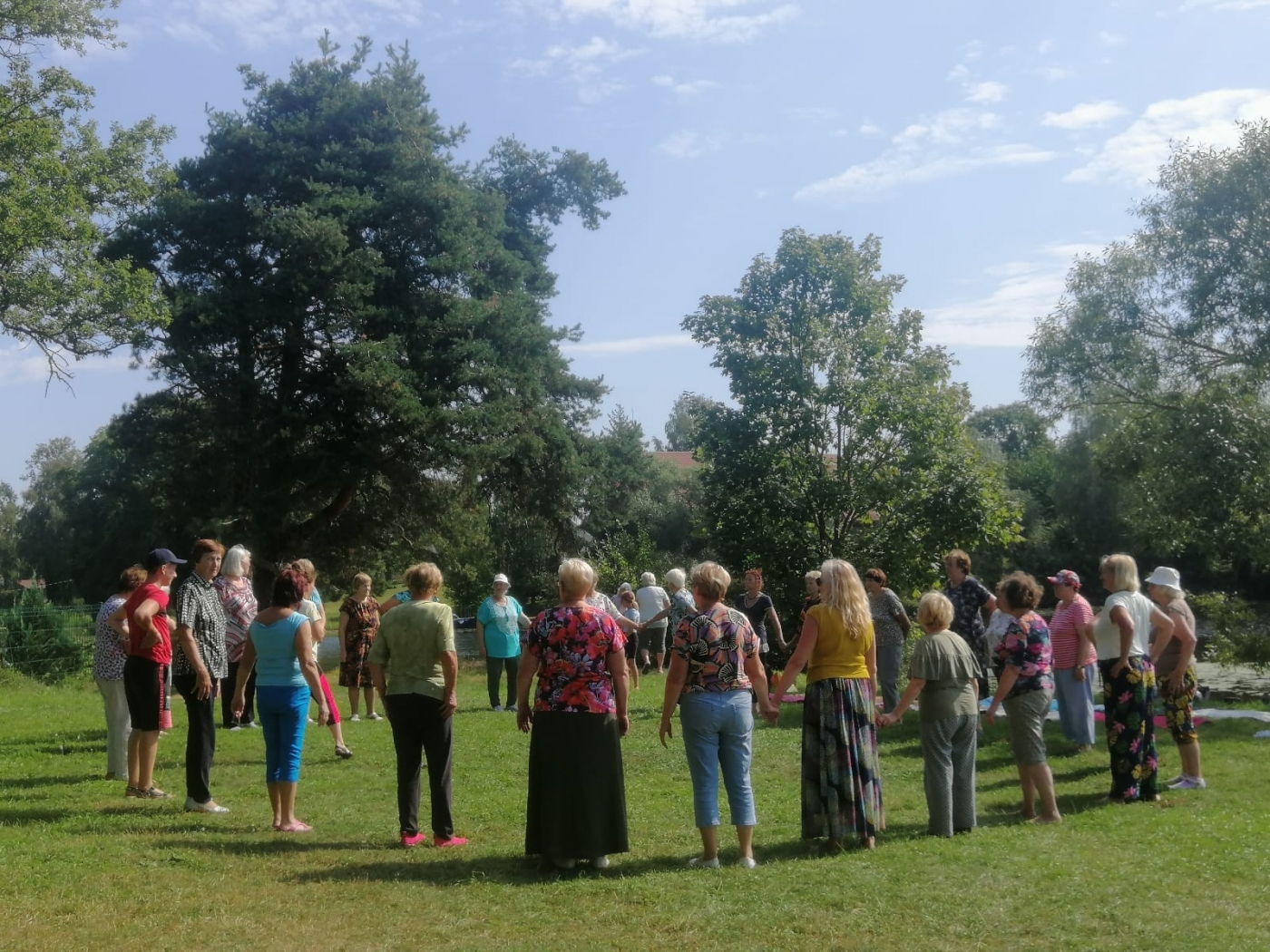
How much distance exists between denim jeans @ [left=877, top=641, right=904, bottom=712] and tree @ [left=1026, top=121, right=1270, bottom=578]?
513 inches

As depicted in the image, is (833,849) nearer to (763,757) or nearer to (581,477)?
(763,757)

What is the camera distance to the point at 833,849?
6.73m

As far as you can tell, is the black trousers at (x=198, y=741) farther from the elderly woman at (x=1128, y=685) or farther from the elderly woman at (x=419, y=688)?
the elderly woman at (x=1128, y=685)

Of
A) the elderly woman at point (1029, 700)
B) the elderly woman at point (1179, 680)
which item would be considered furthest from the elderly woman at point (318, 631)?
the elderly woman at point (1179, 680)

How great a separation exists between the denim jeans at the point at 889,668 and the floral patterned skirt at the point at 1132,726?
3.77m

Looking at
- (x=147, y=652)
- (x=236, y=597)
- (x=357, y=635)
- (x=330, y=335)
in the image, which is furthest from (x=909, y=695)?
(x=330, y=335)

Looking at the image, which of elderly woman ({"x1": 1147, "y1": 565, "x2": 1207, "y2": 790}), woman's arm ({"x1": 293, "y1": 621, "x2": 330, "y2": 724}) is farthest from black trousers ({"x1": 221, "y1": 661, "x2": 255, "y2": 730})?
elderly woman ({"x1": 1147, "y1": 565, "x2": 1207, "y2": 790})

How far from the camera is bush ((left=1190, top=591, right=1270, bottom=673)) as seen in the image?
814 inches

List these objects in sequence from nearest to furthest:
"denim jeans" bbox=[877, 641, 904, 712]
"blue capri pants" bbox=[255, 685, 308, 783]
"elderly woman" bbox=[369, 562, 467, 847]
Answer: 1. "elderly woman" bbox=[369, 562, 467, 847]
2. "blue capri pants" bbox=[255, 685, 308, 783]
3. "denim jeans" bbox=[877, 641, 904, 712]

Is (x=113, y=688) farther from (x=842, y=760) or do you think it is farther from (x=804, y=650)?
(x=842, y=760)

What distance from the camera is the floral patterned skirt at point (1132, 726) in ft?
26.0

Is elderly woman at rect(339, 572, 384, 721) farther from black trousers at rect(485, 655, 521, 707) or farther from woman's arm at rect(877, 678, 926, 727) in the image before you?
woman's arm at rect(877, 678, 926, 727)

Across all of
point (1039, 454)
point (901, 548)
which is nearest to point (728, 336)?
point (901, 548)

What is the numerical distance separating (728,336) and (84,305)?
12596mm
